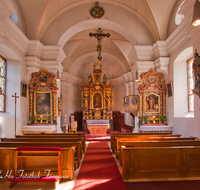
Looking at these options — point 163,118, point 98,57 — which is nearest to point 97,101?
point 98,57

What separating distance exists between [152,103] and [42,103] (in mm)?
6004

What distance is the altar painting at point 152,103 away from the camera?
10.6 m

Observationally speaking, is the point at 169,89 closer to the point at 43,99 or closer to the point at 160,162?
the point at 160,162

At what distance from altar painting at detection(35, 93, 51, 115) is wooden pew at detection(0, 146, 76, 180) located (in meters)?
5.95

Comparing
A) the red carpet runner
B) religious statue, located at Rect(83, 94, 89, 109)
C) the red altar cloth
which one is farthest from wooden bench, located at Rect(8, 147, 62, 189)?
religious statue, located at Rect(83, 94, 89, 109)

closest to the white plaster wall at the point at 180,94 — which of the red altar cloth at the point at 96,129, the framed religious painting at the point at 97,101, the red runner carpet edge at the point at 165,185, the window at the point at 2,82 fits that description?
the red altar cloth at the point at 96,129

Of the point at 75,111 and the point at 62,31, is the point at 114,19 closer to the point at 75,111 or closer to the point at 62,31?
the point at 62,31

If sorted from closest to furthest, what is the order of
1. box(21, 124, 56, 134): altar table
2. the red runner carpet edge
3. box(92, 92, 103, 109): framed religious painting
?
1. the red runner carpet edge
2. box(21, 124, 56, 134): altar table
3. box(92, 92, 103, 109): framed religious painting

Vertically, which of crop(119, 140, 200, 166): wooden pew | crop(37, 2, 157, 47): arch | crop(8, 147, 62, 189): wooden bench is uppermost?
crop(37, 2, 157, 47): arch

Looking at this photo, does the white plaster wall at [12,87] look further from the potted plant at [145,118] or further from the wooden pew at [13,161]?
the potted plant at [145,118]

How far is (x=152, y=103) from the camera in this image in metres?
10.6

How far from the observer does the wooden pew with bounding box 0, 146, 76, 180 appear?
4578mm

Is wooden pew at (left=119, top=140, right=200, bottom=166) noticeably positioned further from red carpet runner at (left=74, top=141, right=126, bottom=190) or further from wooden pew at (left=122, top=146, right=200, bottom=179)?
red carpet runner at (left=74, top=141, right=126, bottom=190)

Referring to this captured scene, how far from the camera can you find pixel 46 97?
10719mm
